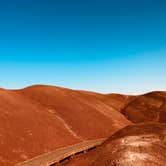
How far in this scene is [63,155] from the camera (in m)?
29.2

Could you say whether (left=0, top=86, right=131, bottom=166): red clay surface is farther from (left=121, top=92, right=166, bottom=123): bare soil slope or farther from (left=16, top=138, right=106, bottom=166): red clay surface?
(left=121, top=92, right=166, bottom=123): bare soil slope

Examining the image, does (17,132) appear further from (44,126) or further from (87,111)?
(87,111)

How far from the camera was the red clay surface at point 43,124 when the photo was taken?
29.7 m

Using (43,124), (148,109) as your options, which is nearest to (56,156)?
(43,124)

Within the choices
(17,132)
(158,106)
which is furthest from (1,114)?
(158,106)

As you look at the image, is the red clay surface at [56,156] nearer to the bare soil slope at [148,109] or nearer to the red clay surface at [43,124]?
the red clay surface at [43,124]

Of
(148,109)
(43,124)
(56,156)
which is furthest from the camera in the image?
(148,109)

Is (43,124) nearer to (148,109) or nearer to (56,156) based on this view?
(56,156)

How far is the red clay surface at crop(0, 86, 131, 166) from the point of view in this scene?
97.3 ft

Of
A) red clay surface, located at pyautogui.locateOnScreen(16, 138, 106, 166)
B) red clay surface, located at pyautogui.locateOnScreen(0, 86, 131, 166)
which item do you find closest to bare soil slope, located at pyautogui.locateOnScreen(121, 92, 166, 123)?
red clay surface, located at pyautogui.locateOnScreen(0, 86, 131, 166)

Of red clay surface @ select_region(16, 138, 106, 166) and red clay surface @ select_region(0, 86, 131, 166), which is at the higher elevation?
red clay surface @ select_region(0, 86, 131, 166)

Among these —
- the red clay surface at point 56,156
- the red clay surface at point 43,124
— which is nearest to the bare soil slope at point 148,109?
the red clay surface at point 43,124

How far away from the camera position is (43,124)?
3894cm

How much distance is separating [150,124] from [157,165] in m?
21.8
